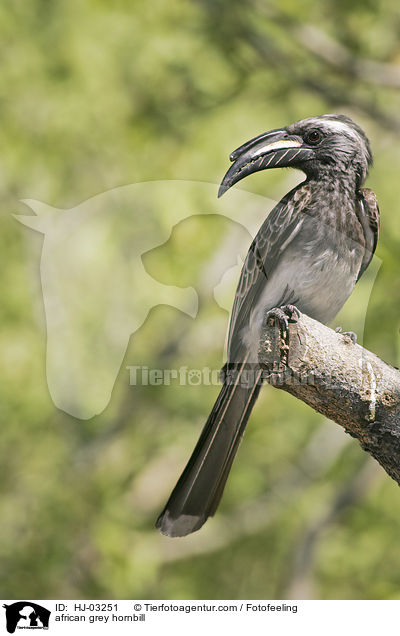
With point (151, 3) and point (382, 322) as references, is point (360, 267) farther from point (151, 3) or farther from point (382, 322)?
point (151, 3)

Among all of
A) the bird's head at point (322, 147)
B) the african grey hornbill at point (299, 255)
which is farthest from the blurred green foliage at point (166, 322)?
the bird's head at point (322, 147)

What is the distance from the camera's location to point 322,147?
2248mm

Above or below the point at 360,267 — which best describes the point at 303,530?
below

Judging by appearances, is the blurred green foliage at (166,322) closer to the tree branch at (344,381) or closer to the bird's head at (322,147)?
the bird's head at (322,147)

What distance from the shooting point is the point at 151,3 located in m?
4.76

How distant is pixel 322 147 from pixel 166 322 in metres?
2.72

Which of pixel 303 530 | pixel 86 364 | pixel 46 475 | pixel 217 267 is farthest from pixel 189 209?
pixel 303 530

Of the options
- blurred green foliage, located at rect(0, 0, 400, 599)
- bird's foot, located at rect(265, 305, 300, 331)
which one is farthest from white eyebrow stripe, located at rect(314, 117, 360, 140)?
blurred green foliage, located at rect(0, 0, 400, 599)

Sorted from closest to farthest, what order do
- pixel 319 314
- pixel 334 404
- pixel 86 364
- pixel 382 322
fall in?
pixel 334 404, pixel 319 314, pixel 382 322, pixel 86 364

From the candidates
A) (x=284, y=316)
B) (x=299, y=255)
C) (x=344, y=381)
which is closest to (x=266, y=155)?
(x=299, y=255)

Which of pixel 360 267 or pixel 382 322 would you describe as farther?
pixel 382 322

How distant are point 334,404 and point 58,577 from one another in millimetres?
3253
